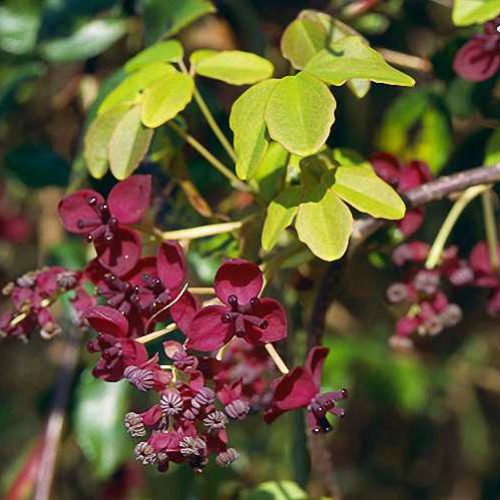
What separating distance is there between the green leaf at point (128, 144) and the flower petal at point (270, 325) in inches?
6.5

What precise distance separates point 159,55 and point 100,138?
0.27ft

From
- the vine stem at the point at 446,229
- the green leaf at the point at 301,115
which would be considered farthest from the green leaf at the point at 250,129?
the vine stem at the point at 446,229

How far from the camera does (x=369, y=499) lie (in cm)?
186

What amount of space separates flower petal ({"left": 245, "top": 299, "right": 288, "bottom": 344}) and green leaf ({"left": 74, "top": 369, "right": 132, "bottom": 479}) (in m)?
Result: 0.53

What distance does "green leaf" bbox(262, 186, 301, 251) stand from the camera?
740 millimetres

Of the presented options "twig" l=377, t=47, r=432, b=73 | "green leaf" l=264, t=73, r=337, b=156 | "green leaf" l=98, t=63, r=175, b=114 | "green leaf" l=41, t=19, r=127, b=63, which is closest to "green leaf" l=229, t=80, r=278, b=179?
"green leaf" l=264, t=73, r=337, b=156

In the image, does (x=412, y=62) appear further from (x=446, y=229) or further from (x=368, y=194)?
(x=368, y=194)

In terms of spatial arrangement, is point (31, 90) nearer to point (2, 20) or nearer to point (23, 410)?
point (2, 20)

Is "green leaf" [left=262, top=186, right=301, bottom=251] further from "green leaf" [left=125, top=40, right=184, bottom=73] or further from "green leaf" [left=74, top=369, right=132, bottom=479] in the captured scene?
"green leaf" [left=74, top=369, right=132, bottom=479]

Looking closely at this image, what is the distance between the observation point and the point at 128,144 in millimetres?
820

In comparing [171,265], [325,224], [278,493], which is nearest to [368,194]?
[325,224]

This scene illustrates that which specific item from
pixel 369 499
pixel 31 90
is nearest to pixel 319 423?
pixel 31 90

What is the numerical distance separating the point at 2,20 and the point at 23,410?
0.87 metres

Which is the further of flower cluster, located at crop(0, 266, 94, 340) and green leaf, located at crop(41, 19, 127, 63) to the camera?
green leaf, located at crop(41, 19, 127, 63)
